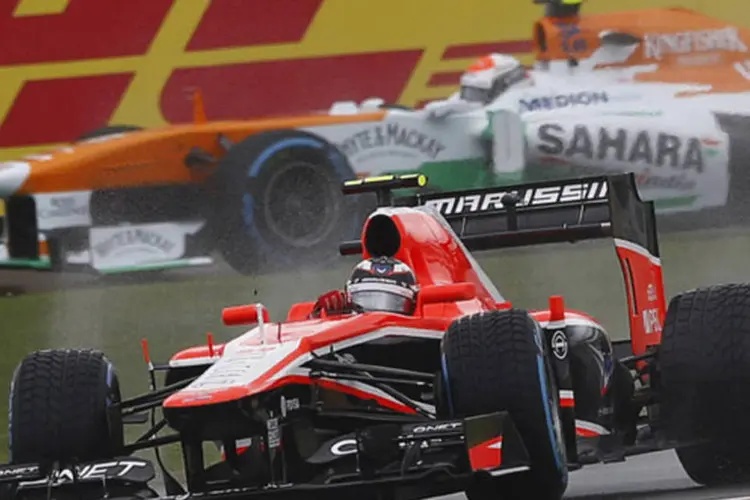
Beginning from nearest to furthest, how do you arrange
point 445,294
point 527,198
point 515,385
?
point 515,385
point 445,294
point 527,198

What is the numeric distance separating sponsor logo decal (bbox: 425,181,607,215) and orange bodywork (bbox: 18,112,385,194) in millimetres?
7866

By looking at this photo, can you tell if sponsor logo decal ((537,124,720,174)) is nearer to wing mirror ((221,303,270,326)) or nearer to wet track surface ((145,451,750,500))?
wet track surface ((145,451,750,500))

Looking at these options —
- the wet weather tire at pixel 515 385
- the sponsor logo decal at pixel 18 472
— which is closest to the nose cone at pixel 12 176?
the sponsor logo decal at pixel 18 472

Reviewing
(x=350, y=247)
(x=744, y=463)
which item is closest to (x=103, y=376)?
(x=350, y=247)

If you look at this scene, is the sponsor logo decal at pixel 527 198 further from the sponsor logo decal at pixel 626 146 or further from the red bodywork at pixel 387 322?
the sponsor logo decal at pixel 626 146

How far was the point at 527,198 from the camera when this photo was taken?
30.0ft

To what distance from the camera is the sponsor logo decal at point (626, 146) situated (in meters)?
17.2

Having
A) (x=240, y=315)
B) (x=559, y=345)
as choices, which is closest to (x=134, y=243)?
(x=240, y=315)

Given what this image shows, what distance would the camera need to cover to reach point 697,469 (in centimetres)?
801

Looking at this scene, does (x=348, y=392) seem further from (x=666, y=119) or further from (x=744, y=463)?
(x=666, y=119)

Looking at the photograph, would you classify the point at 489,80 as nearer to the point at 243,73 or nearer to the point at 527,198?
the point at 243,73

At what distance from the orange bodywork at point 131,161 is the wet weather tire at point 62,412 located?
9391 mm

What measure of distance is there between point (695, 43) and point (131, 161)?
18.4ft

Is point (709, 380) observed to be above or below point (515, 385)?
below
